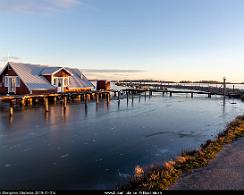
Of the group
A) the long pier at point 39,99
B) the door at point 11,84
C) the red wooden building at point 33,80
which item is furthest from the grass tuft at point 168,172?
the door at point 11,84

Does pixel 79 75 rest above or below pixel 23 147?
above

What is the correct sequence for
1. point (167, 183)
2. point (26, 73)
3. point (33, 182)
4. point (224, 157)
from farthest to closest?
point (26, 73) → point (224, 157) → point (33, 182) → point (167, 183)

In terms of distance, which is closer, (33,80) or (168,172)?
(168,172)

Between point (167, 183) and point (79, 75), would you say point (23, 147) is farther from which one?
point (79, 75)

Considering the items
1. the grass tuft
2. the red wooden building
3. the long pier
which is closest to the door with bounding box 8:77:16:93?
the red wooden building

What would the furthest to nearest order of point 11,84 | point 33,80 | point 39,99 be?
point 39,99 < point 33,80 < point 11,84

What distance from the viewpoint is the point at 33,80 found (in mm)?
35750

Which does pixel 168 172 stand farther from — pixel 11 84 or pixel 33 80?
pixel 11 84

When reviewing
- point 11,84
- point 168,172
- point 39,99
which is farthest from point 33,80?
point 168,172

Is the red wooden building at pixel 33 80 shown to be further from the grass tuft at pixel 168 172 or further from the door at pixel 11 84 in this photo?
the grass tuft at pixel 168 172

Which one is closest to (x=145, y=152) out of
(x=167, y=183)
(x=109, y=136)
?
(x=109, y=136)

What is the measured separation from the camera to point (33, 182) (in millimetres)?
10109

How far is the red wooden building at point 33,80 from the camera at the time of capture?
3422 cm

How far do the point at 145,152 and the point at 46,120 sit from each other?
43.9 feet
